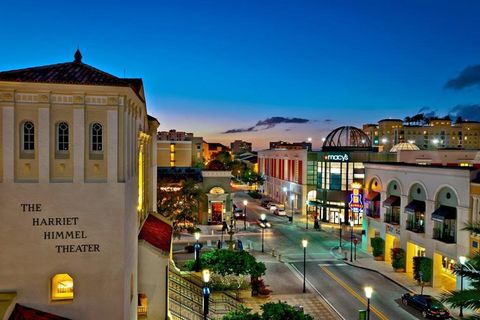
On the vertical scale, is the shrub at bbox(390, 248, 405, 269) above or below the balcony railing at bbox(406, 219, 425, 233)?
below

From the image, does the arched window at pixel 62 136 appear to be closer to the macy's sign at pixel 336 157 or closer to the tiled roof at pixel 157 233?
the tiled roof at pixel 157 233

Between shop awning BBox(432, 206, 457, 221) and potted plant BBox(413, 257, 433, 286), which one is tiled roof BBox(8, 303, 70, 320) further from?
shop awning BBox(432, 206, 457, 221)

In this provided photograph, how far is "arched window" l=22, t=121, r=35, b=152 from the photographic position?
14125 mm

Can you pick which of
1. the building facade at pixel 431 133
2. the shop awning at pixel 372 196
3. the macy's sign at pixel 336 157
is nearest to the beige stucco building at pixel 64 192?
the shop awning at pixel 372 196

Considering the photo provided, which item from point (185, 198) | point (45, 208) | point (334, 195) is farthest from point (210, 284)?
point (334, 195)

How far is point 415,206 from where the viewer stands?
3347 cm

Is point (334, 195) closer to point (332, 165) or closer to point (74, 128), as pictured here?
point (332, 165)

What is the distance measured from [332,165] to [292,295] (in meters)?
33.6

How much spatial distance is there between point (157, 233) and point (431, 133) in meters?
163

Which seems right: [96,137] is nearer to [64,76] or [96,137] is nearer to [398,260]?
[64,76]

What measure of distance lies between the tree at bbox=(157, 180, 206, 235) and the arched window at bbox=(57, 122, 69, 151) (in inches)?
1106

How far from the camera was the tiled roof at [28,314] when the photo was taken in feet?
44.8

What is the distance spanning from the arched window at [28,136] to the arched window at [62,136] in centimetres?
83

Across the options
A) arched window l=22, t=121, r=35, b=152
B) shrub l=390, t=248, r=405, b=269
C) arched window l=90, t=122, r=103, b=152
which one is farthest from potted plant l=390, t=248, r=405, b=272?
arched window l=22, t=121, r=35, b=152
